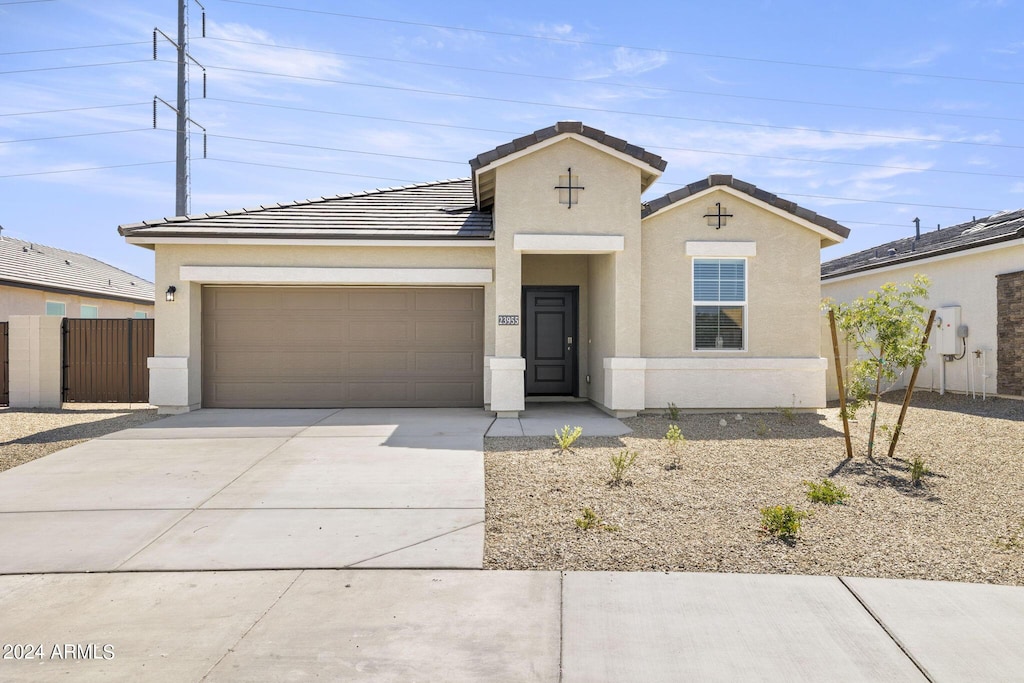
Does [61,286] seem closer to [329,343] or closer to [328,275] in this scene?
[329,343]

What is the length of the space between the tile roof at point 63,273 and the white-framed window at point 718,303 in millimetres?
18506

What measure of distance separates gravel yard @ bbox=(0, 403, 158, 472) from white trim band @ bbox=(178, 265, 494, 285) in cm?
269

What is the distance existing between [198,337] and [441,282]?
4615 mm

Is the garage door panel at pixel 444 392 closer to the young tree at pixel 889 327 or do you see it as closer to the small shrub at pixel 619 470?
the small shrub at pixel 619 470

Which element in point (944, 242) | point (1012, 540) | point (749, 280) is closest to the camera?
point (1012, 540)

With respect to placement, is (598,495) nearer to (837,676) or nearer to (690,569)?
(690,569)

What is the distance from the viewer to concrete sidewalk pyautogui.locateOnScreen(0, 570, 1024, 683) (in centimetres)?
322

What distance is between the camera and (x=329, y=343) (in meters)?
12.0

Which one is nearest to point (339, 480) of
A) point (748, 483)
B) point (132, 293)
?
point (748, 483)

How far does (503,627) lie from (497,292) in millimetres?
7631

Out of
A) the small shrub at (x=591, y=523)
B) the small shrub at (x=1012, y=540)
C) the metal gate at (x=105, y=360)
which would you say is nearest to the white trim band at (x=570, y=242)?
the small shrub at (x=591, y=523)

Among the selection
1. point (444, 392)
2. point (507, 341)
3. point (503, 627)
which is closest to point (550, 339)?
point (444, 392)

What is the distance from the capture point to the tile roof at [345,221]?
37.1ft

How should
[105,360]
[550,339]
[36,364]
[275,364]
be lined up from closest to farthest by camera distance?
[275,364] < [36,364] < [105,360] < [550,339]
